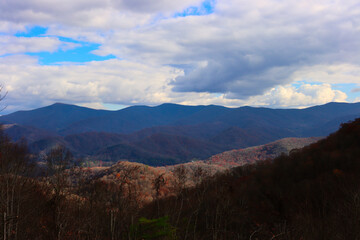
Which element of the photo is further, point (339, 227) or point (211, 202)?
point (211, 202)

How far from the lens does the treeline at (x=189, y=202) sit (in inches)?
647

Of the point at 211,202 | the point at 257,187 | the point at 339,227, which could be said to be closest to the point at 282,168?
the point at 257,187

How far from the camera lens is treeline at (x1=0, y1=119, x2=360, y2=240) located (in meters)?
16.4

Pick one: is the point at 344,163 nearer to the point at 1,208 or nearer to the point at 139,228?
the point at 139,228

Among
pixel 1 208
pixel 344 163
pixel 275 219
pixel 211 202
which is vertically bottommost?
pixel 275 219

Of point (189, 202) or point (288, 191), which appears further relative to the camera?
point (288, 191)

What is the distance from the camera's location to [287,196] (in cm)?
4947

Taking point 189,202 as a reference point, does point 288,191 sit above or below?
below

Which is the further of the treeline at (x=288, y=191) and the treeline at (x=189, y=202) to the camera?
the treeline at (x=288, y=191)

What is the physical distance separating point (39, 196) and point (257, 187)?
43944mm

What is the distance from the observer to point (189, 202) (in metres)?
36.9

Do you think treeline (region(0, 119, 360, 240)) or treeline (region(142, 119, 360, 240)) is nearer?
treeline (region(0, 119, 360, 240))

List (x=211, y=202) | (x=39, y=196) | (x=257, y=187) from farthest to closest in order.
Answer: (x=257, y=187) → (x=211, y=202) → (x=39, y=196)

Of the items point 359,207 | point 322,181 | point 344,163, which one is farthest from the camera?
point 344,163
